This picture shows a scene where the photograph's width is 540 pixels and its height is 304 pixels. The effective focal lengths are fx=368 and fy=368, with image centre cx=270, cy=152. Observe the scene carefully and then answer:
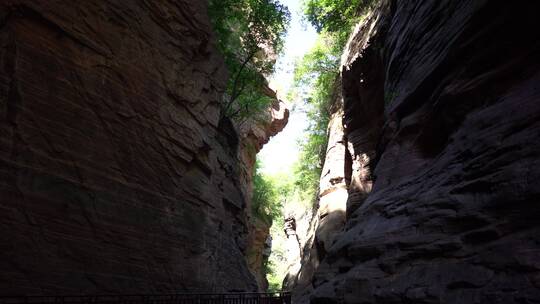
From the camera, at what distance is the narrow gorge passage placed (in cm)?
584

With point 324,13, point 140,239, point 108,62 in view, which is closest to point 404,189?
point 140,239

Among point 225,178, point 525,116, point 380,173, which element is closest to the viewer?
point 525,116

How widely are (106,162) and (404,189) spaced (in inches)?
324

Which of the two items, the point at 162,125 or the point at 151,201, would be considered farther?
the point at 162,125

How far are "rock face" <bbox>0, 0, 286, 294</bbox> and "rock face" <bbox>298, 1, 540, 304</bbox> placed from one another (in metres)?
5.53

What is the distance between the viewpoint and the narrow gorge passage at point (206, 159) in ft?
19.1

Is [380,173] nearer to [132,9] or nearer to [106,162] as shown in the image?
[106,162]

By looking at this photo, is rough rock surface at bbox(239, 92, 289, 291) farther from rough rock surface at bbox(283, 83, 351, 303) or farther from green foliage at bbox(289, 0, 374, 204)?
rough rock surface at bbox(283, 83, 351, 303)

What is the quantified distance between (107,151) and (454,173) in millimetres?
9159

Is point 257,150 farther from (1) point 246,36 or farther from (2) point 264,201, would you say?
(1) point 246,36

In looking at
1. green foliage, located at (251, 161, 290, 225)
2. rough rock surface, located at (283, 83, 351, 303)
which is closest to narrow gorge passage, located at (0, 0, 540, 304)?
rough rock surface, located at (283, 83, 351, 303)

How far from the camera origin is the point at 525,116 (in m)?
5.69

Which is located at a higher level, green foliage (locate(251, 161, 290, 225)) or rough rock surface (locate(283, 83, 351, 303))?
green foliage (locate(251, 161, 290, 225))

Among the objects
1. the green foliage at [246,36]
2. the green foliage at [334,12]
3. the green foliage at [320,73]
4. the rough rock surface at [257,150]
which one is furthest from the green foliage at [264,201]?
the green foliage at [334,12]
